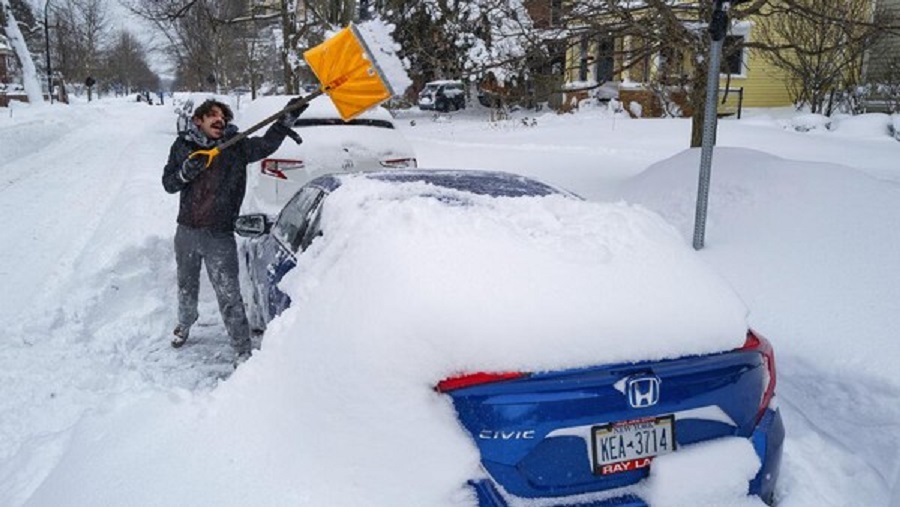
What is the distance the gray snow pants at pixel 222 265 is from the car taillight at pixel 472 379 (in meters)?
2.88

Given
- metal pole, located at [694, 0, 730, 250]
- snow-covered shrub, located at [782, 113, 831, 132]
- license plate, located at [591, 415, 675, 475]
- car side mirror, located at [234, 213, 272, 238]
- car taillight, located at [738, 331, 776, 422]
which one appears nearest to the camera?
license plate, located at [591, 415, 675, 475]

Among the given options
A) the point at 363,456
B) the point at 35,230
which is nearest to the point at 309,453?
the point at 363,456

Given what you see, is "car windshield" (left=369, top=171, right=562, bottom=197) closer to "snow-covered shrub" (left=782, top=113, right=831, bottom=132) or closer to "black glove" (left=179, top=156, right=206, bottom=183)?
"black glove" (left=179, top=156, right=206, bottom=183)

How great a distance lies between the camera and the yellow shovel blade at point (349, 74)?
4543 mm

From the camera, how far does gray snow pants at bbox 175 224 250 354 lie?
4578 millimetres

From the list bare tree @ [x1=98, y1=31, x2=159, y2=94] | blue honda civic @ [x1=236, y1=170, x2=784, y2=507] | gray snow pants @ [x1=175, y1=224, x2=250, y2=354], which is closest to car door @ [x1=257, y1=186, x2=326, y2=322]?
gray snow pants @ [x1=175, y1=224, x2=250, y2=354]

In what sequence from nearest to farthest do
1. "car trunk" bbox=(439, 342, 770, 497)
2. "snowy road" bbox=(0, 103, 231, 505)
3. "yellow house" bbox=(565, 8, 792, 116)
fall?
"car trunk" bbox=(439, 342, 770, 497) → "snowy road" bbox=(0, 103, 231, 505) → "yellow house" bbox=(565, 8, 792, 116)

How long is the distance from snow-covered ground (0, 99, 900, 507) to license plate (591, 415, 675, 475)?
0.12 meters

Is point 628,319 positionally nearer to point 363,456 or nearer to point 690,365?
point 690,365

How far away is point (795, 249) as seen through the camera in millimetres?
5422

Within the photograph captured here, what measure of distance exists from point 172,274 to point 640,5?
5808 millimetres

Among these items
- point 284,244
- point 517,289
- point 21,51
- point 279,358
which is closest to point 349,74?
point 284,244

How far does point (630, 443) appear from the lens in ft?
7.28

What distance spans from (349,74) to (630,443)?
10.7 feet
